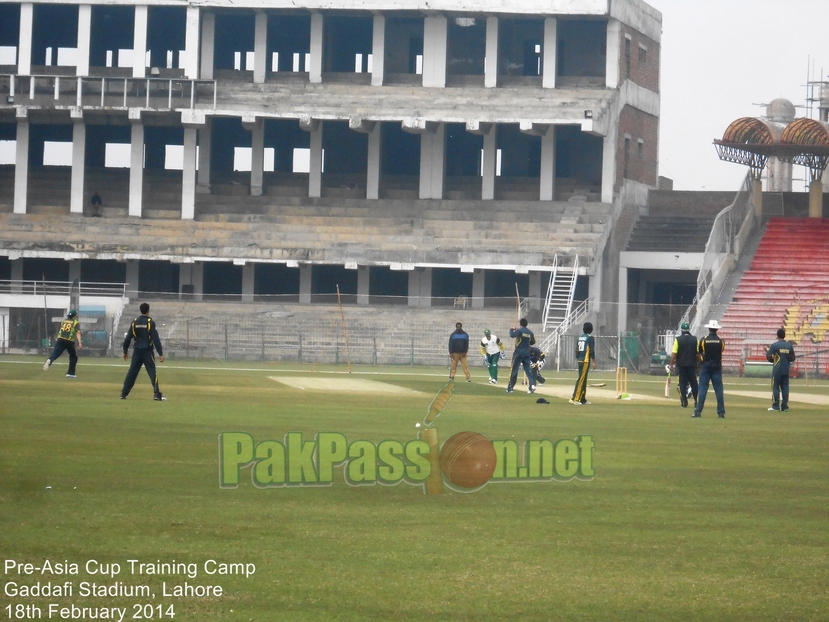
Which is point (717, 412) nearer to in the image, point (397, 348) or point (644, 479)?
point (644, 479)

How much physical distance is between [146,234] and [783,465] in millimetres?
43085

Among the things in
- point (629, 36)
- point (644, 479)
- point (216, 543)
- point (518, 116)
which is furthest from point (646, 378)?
point (216, 543)

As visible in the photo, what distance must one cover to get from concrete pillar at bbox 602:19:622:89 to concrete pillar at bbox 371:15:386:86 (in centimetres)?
1053

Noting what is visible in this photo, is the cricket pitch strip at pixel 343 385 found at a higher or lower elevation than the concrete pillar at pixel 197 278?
lower

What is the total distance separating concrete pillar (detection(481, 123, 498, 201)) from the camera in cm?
5788

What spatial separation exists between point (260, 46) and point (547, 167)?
14.6 m

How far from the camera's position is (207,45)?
59250mm

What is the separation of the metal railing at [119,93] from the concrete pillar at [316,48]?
198 inches

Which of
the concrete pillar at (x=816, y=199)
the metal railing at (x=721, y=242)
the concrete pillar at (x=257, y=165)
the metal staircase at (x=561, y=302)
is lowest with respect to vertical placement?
the metal staircase at (x=561, y=302)

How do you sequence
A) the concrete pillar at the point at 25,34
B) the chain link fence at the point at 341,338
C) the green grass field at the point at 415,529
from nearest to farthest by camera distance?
the green grass field at the point at 415,529 < the chain link fence at the point at 341,338 < the concrete pillar at the point at 25,34

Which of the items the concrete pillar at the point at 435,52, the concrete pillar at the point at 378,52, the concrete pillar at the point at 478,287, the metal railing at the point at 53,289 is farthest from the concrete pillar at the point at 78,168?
the concrete pillar at the point at 478,287

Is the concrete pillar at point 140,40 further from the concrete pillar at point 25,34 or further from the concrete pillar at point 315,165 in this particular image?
the concrete pillar at point 315,165

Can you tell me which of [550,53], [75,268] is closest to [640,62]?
[550,53]

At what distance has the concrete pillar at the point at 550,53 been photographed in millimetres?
57562
